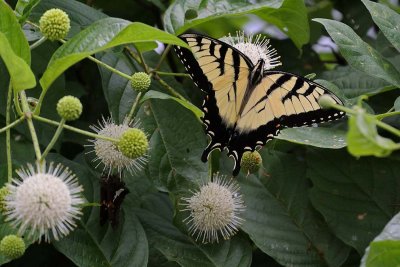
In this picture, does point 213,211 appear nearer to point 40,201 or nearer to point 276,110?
point 276,110

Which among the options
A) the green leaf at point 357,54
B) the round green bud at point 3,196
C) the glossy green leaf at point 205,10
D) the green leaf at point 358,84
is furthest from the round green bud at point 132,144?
the green leaf at point 358,84

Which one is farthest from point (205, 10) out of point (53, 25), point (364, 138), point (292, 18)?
point (364, 138)

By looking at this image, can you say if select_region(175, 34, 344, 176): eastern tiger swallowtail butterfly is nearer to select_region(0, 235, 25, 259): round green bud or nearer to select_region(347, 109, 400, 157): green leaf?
select_region(0, 235, 25, 259): round green bud

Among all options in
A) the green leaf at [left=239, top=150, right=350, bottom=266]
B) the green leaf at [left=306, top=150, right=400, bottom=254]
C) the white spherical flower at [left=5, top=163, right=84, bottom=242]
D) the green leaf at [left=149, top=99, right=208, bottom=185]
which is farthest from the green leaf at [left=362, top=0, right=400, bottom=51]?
the white spherical flower at [left=5, top=163, right=84, bottom=242]

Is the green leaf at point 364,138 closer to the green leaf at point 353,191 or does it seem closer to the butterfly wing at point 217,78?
the butterfly wing at point 217,78

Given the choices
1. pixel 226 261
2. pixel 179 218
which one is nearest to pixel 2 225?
pixel 179 218
